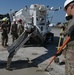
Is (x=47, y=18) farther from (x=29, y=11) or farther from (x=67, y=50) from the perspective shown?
(x=67, y=50)

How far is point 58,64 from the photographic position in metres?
9.25

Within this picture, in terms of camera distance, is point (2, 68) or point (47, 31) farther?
point (47, 31)

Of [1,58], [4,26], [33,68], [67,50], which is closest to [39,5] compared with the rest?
[4,26]

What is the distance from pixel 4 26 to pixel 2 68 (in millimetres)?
6024

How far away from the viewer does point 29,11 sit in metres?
15.8

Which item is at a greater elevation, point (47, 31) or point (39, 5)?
point (39, 5)

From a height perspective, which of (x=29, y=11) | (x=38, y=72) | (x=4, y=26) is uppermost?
(x=29, y=11)

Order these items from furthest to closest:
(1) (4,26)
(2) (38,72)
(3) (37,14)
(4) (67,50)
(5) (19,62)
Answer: (3) (37,14), (1) (4,26), (5) (19,62), (2) (38,72), (4) (67,50)

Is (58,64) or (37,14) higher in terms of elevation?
(37,14)

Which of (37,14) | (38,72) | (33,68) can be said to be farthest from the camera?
(37,14)

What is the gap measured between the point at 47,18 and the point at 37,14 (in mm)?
1231

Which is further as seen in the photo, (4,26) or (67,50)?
(4,26)

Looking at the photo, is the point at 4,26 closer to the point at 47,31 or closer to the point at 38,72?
the point at 47,31

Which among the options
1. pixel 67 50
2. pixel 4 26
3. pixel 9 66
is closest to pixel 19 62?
pixel 9 66
